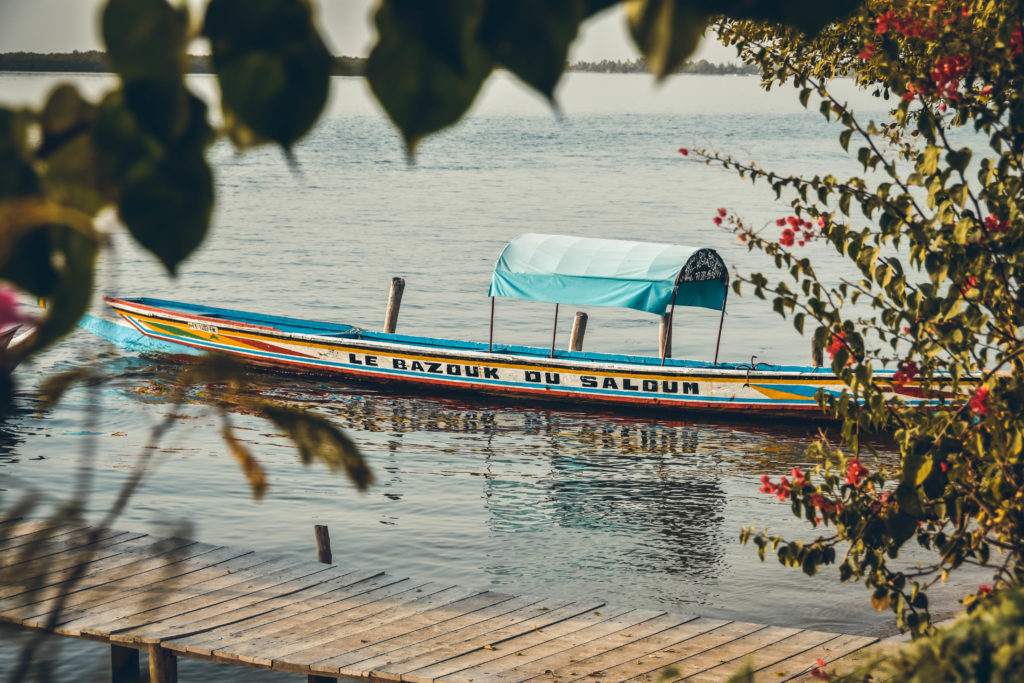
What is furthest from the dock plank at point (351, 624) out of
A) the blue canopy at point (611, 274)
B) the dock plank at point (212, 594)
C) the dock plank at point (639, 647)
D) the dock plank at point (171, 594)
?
the blue canopy at point (611, 274)

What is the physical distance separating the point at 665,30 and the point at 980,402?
335 centimetres

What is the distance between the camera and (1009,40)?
406cm

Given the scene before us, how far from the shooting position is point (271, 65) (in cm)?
88

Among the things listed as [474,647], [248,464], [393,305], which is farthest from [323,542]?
[393,305]

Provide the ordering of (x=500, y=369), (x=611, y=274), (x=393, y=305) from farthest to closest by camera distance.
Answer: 1. (x=393, y=305)
2. (x=500, y=369)
3. (x=611, y=274)

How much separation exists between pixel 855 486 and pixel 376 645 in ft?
13.9

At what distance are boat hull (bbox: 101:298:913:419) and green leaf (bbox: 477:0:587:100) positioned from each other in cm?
1756

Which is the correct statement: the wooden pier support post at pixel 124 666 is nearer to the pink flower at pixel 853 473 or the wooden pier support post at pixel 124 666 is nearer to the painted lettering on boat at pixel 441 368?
the pink flower at pixel 853 473

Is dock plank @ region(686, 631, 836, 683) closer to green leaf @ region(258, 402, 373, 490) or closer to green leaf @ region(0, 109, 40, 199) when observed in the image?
green leaf @ region(258, 402, 373, 490)

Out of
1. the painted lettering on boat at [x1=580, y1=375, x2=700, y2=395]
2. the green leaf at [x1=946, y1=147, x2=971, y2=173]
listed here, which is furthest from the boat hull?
the green leaf at [x1=946, y1=147, x2=971, y2=173]

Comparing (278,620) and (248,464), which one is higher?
(248,464)

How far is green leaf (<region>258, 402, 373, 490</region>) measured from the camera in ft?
3.54

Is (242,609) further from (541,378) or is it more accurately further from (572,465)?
(541,378)

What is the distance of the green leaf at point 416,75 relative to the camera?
86 centimetres
